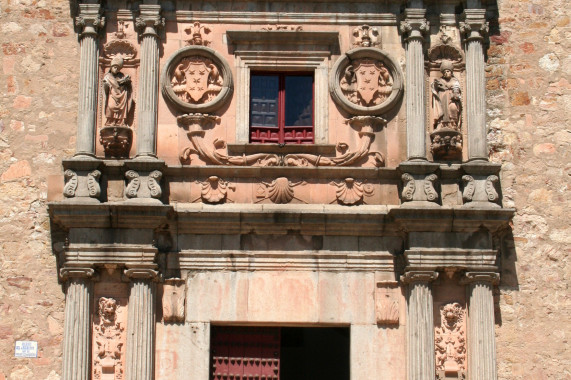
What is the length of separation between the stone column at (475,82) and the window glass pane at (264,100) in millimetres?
2635

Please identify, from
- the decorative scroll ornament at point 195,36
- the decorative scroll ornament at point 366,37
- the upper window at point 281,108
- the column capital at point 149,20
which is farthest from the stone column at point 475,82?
the column capital at point 149,20

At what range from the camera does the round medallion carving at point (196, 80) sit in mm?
14750

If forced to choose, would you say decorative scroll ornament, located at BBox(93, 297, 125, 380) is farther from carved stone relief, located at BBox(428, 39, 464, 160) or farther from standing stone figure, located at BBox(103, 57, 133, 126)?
carved stone relief, located at BBox(428, 39, 464, 160)

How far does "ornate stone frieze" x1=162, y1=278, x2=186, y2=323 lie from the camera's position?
13945mm

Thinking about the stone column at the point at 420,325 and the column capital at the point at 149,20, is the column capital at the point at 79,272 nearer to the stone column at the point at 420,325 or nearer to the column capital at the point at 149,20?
the column capital at the point at 149,20

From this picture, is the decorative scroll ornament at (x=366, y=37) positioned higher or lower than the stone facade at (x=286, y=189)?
higher

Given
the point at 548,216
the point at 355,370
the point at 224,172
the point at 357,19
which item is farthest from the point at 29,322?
the point at 548,216

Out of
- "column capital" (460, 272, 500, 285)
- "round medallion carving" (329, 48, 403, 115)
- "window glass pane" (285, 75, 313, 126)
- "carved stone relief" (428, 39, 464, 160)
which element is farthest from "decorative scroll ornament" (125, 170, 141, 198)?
"column capital" (460, 272, 500, 285)

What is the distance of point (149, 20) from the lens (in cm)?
1486

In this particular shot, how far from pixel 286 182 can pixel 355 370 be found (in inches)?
103

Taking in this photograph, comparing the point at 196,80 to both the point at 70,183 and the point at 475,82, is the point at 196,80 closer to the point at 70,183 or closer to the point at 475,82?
the point at 70,183

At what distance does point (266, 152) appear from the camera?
47.9 ft

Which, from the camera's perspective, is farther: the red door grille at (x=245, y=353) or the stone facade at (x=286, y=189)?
the red door grille at (x=245, y=353)

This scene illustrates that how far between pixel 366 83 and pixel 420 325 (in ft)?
11.3
